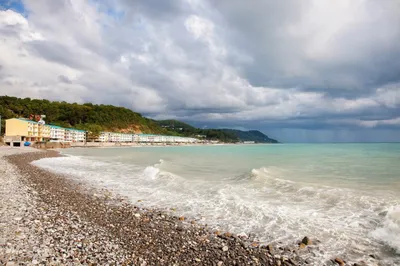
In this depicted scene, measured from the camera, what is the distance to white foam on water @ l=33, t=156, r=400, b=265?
7.37m

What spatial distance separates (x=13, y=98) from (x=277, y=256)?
620ft

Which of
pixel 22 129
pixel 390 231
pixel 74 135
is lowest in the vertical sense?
pixel 390 231

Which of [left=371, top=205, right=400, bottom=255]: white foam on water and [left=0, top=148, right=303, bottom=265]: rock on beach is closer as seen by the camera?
[left=0, top=148, right=303, bottom=265]: rock on beach

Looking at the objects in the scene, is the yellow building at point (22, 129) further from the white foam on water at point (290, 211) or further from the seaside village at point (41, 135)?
the white foam on water at point (290, 211)

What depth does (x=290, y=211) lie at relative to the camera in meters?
10.2

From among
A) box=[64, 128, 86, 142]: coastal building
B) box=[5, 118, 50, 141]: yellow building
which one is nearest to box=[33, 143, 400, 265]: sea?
box=[5, 118, 50, 141]: yellow building

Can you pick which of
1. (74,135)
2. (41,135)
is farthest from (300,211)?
(74,135)

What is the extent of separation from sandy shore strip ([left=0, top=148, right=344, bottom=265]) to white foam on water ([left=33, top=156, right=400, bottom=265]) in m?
0.93

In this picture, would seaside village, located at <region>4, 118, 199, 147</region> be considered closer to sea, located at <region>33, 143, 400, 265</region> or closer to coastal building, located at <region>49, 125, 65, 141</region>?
coastal building, located at <region>49, 125, 65, 141</region>

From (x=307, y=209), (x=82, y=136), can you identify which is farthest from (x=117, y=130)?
(x=307, y=209)

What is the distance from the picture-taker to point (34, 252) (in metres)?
5.43

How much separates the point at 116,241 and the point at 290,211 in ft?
23.3

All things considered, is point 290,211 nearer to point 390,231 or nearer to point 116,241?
point 390,231

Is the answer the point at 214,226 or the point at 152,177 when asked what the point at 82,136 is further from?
the point at 214,226
